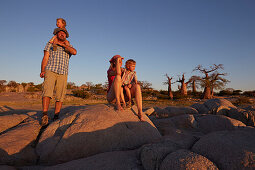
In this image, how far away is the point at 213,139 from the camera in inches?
66.7

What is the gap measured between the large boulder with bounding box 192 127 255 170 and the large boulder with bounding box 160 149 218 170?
0.16m

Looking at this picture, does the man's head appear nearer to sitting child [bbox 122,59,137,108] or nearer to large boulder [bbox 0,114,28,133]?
sitting child [bbox 122,59,137,108]

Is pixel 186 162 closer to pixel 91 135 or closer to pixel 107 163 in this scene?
pixel 107 163

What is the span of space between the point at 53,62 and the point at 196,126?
398 cm

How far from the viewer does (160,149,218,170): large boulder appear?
4.15ft

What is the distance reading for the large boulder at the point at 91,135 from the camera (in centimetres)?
217

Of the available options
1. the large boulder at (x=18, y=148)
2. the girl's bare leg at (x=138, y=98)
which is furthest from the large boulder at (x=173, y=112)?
the large boulder at (x=18, y=148)

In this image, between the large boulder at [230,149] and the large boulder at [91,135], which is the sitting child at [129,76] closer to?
the large boulder at [91,135]

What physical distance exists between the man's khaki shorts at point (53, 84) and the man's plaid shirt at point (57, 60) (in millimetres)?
110

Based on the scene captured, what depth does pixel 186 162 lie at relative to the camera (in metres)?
1.30

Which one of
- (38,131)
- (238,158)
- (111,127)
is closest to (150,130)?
(111,127)

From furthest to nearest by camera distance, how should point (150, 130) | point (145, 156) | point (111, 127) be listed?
point (150, 130) < point (111, 127) < point (145, 156)

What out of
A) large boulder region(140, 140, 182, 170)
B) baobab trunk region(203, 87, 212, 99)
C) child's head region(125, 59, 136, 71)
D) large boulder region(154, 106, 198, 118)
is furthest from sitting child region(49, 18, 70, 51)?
baobab trunk region(203, 87, 212, 99)

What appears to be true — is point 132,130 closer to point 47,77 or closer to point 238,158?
point 238,158
